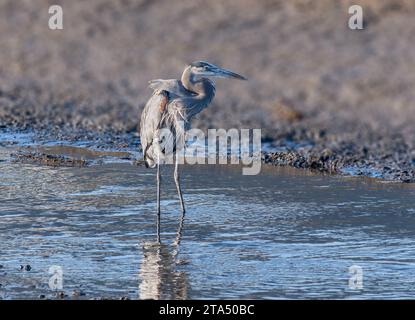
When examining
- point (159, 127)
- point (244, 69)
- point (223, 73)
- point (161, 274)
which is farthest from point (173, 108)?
point (244, 69)

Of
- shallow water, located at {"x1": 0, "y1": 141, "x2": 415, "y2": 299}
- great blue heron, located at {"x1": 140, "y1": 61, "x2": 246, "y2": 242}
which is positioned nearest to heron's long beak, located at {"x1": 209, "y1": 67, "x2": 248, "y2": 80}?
great blue heron, located at {"x1": 140, "y1": 61, "x2": 246, "y2": 242}

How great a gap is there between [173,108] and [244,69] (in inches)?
232

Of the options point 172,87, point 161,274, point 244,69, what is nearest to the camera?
point 161,274

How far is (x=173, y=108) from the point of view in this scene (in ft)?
37.2

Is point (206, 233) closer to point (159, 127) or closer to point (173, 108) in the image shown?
point (159, 127)

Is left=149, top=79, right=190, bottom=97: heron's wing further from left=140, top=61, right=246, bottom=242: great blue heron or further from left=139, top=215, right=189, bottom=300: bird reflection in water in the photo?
left=139, top=215, right=189, bottom=300: bird reflection in water

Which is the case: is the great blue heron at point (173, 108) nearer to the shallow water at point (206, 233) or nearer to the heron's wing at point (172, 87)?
the heron's wing at point (172, 87)

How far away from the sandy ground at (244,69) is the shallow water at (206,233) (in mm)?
1318

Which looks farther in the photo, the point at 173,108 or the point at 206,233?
the point at 173,108

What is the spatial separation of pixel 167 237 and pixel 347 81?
22.7 feet

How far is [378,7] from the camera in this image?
57.8 ft

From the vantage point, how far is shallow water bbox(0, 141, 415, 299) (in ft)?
27.9

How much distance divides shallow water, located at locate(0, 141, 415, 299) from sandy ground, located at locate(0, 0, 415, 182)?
1318mm
